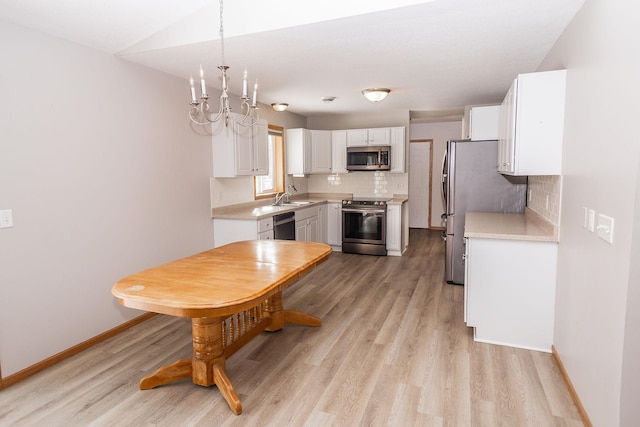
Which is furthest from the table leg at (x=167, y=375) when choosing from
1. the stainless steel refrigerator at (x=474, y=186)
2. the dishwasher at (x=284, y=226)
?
the stainless steel refrigerator at (x=474, y=186)

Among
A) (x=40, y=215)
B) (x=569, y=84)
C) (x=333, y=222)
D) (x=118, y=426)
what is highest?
(x=569, y=84)

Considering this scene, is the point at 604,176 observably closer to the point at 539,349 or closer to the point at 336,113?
the point at 539,349

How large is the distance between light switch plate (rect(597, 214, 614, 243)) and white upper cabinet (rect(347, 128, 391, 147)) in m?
4.41

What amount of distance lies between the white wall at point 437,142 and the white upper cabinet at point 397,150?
260 centimetres

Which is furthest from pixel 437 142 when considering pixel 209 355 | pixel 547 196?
pixel 209 355

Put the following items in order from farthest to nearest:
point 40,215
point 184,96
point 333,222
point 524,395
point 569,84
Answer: point 333,222
point 184,96
point 40,215
point 569,84
point 524,395

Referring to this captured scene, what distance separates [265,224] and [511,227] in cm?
253

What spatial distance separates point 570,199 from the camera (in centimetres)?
241

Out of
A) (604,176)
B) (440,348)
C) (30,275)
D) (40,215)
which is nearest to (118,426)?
(30,275)

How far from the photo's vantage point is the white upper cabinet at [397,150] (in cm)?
603

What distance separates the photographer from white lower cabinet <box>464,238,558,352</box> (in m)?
2.79

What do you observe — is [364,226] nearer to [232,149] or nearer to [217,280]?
[232,149]

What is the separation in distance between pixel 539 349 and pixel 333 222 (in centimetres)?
378

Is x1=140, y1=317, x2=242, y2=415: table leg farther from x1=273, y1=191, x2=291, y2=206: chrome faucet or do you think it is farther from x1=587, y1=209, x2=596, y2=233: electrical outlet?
x1=273, y1=191, x2=291, y2=206: chrome faucet
